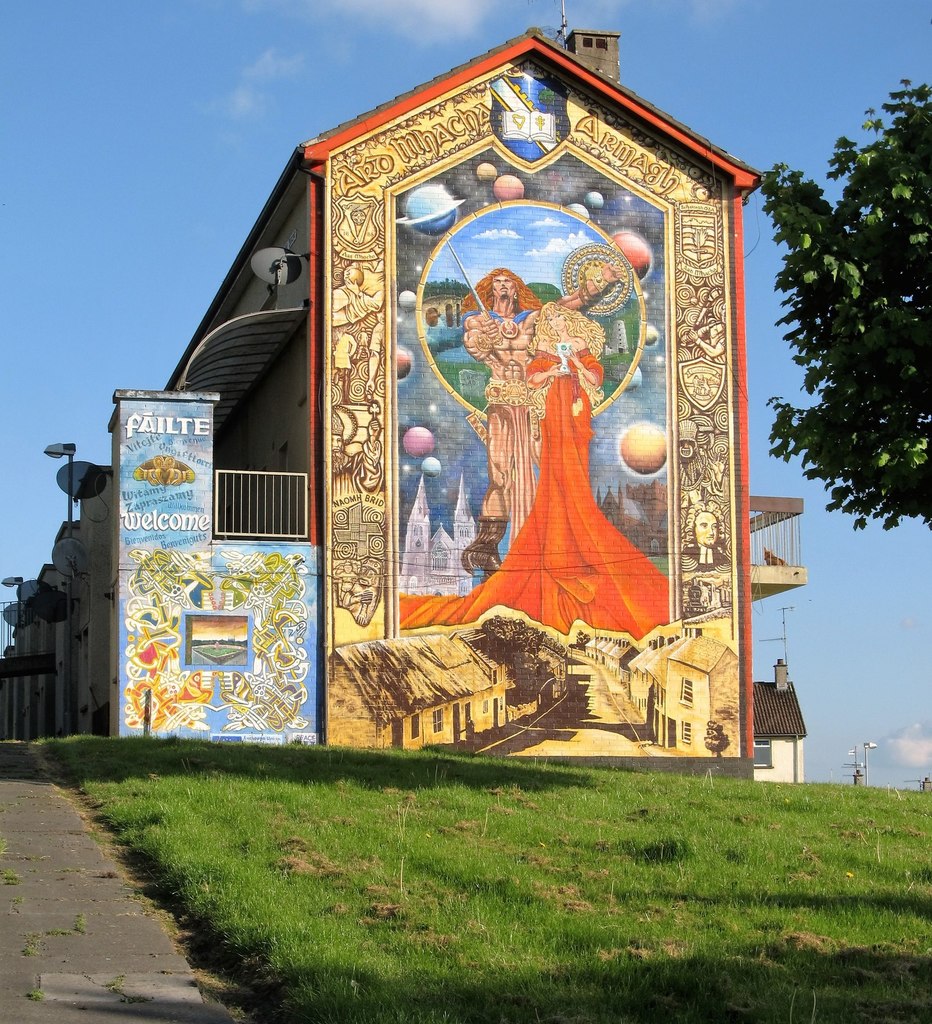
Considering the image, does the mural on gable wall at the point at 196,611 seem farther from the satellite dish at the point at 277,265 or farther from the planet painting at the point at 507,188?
the planet painting at the point at 507,188

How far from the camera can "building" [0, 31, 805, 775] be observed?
23.9m

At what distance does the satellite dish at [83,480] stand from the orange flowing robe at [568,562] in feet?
31.2

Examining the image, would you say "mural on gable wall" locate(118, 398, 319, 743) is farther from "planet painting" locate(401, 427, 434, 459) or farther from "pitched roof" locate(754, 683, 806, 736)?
"pitched roof" locate(754, 683, 806, 736)

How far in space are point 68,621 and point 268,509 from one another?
10.2 metres

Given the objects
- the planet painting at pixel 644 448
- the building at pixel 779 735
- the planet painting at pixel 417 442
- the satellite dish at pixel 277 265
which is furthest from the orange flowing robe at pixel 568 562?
the building at pixel 779 735

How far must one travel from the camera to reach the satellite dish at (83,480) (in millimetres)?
30469

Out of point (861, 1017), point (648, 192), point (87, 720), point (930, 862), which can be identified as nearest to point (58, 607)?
point (87, 720)

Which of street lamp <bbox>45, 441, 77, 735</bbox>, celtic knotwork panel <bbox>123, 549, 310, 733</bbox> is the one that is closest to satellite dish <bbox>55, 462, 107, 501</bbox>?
street lamp <bbox>45, 441, 77, 735</bbox>

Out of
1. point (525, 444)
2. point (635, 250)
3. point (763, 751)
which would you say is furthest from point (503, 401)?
point (763, 751)

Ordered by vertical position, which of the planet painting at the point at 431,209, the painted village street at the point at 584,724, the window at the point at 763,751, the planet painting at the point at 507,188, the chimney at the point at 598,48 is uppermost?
the chimney at the point at 598,48

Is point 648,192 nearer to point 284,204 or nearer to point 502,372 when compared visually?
point 502,372

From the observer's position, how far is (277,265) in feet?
84.7

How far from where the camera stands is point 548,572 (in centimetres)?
2472

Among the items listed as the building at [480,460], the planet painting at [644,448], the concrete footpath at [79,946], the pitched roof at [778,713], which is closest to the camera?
the concrete footpath at [79,946]
